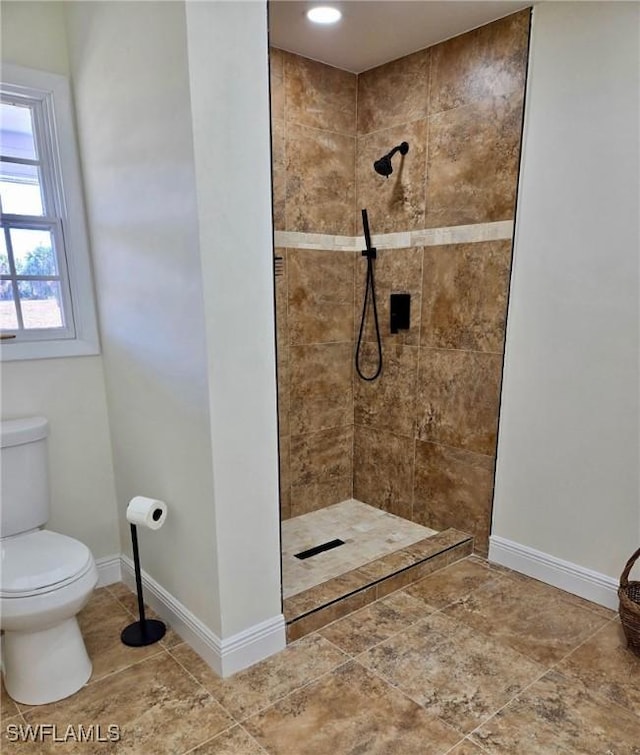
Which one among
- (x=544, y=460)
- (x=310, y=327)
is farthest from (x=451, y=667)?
(x=310, y=327)

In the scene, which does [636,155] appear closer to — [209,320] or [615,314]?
[615,314]

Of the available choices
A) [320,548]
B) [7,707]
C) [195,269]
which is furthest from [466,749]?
[195,269]

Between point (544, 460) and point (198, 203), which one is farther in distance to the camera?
point (544, 460)

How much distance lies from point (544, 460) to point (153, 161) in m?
2.03

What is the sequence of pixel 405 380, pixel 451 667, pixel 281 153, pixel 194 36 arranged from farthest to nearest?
1. pixel 405 380
2. pixel 281 153
3. pixel 451 667
4. pixel 194 36

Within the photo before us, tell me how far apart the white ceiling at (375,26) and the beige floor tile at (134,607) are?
8.46 feet

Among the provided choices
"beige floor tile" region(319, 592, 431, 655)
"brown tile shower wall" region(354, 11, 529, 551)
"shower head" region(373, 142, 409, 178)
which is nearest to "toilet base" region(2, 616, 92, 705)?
"beige floor tile" region(319, 592, 431, 655)

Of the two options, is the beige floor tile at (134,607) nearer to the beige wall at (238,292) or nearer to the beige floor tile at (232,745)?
the beige wall at (238,292)

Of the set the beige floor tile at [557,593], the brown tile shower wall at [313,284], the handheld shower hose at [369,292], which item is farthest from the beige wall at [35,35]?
the beige floor tile at [557,593]

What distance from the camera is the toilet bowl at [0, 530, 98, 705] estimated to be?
1607 millimetres

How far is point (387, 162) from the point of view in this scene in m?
2.59

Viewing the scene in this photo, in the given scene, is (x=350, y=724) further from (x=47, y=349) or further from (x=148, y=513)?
(x=47, y=349)

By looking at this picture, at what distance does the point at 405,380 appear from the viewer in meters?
2.87

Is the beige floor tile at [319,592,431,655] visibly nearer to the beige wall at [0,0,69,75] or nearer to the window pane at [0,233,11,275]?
the window pane at [0,233,11,275]
